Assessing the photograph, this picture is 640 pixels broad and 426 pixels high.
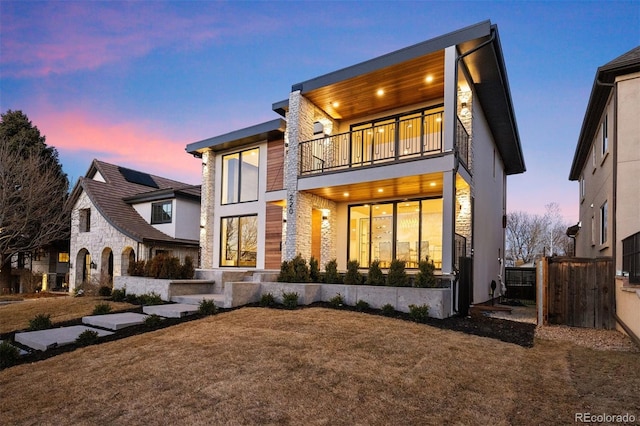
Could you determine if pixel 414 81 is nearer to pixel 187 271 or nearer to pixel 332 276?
pixel 332 276

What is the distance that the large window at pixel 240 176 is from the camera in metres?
15.3

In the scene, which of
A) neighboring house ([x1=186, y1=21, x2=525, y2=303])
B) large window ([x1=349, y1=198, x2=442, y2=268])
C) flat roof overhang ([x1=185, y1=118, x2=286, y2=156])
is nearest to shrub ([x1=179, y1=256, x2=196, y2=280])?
neighboring house ([x1=186, y1=21, x2=525, y2=303])

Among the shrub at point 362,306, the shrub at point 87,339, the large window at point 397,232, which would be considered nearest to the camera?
the shrub at point 87,339

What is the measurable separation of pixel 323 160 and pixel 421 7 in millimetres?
7601

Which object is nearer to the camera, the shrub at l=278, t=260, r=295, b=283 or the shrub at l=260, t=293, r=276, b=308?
the shrub at l=260, t=293, r=276, b=308

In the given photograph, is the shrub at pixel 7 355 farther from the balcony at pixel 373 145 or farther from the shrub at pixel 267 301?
the balcony at pixel 373 145

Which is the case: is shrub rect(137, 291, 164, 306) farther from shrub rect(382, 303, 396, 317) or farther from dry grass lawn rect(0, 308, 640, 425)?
shrub rect(382, 303, 396, 317)

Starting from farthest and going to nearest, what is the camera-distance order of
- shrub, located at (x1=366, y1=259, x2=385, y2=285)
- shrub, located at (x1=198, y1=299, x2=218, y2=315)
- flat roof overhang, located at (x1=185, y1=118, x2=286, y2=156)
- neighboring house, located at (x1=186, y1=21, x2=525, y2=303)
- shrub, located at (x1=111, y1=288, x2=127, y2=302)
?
flat roof overhang, located at (x1=185, y1=118, x2=286, y2=156)
shrub, located at (x1=111, y1=288, x2=127, y2=302)
neighboring house, located at (x1=186, y1=21, x2=525, y2=303)
shrub, located at (x1=366, y1=259, x2=385, y2=285)
shrub, located at (x1=198, y1=299, x2=218, y2=315)

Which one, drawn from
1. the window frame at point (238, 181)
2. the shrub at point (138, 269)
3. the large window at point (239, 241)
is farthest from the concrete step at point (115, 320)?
the window frame at point (238, 181)

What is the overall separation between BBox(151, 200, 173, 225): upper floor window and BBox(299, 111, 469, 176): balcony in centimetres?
965

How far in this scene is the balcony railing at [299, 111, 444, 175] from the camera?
1166cm

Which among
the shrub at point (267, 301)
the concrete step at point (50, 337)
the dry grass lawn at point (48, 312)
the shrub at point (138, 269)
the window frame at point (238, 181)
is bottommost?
the dry grass lawn at point (48, 312)

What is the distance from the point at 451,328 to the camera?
23.9 feet

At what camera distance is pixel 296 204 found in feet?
39.9
